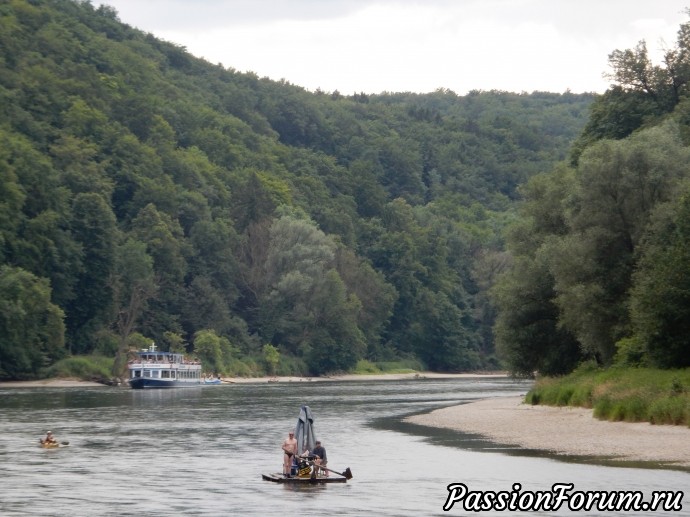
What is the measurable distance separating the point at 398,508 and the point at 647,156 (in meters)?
40.0

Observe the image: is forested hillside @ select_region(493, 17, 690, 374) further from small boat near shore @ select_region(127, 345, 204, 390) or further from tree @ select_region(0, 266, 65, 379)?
tree @ select_region(0, 266, 65, 379)

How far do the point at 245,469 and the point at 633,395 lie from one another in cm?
1967

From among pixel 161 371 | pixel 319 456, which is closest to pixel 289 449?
pixel 319 456

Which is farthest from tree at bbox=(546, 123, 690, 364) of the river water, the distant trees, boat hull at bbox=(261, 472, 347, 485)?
boat hull at bbox=(261, 472, 347, 485)

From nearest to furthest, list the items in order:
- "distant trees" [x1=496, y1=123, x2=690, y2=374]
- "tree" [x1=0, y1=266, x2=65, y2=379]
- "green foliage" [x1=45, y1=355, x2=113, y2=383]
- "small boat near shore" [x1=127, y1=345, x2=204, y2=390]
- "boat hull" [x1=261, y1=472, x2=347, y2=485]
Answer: "boat hull" [x1=261, y1=472, x2=347, y2=485] → "distant trees" [x1=496, y1=123, x2=690, y2=374] → "tree" [x1=0, y1=266, x2=65, y2=379] → "small boat near shore" [x1=127, y1=345, x2=204, y2=390] → "green foliage" [x1=45, y1=355, x2=113, y2=383]

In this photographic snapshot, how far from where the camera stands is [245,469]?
4919 centimetres

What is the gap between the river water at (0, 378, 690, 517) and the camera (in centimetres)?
3959

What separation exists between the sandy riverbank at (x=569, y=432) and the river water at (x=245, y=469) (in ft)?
5.98

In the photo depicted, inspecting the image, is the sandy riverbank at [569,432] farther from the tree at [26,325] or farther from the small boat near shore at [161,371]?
the tree at [26,325]

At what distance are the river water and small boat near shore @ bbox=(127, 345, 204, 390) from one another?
5445 cm

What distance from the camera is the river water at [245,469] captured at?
130ft

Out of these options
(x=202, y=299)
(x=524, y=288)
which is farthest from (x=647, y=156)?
(x=202, y=299)

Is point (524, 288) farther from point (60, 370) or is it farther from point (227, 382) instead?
point (227, 382)

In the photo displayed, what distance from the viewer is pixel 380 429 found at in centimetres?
6850
